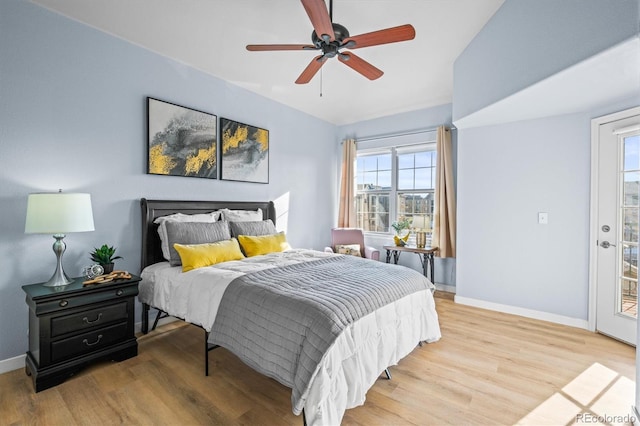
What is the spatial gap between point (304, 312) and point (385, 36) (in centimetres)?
191

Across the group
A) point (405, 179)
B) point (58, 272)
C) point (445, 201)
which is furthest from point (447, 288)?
point (58, 272)

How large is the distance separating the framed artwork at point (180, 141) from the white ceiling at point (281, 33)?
0.59 metres

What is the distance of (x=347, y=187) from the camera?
17.9 feet

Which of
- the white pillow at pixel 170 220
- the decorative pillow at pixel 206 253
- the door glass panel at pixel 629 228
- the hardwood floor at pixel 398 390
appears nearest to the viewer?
the hardwood floor at pixel 398 390

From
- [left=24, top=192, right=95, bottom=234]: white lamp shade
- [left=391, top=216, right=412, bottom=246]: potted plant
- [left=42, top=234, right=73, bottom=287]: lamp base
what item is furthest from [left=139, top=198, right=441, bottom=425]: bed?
[left=391, top=216, right=412, bottom=246]: potted plant

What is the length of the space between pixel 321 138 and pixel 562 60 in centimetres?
363

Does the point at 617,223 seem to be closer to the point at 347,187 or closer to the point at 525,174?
the point at 525,174

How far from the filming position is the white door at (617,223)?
2.80m

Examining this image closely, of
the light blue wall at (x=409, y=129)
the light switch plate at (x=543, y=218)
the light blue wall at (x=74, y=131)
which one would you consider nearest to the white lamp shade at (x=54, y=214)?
the light blue wall at (x=74, y=131)

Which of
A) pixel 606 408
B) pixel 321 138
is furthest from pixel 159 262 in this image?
pixel 606 408

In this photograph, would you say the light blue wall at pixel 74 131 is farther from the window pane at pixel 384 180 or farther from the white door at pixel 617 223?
the white door at pixel 617 223

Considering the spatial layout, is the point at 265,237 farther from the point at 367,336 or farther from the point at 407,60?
the point at 407,60

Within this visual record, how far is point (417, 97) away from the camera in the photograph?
14.6 ft

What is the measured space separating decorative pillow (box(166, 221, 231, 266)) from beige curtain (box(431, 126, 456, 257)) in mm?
3016
